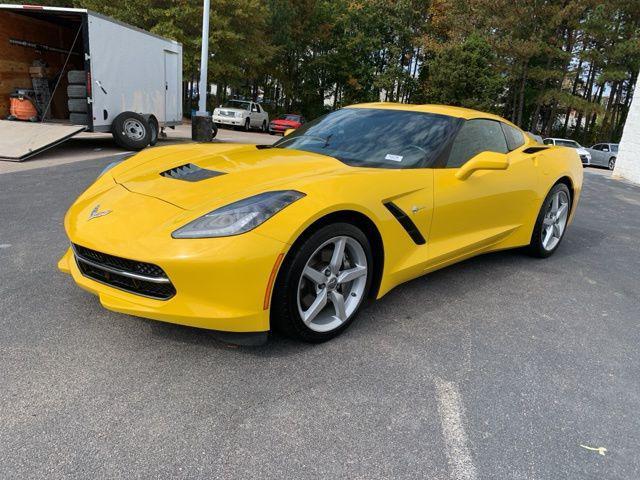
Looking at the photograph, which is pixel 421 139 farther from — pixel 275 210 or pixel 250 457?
pixel 250 457

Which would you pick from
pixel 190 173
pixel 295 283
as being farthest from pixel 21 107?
pixel 295 283

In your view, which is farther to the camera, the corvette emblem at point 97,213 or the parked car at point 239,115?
the parked car at point 239,115

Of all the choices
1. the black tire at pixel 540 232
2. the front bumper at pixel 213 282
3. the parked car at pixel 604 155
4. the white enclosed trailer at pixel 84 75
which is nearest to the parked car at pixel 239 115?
the white enclosed trailer at pixel 84 75

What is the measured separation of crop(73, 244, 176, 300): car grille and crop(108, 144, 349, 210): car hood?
0.40 metres

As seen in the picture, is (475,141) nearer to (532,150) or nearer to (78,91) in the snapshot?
(532,150)

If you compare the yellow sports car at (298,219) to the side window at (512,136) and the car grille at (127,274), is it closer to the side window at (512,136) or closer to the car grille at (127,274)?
the car grille at (127,274)

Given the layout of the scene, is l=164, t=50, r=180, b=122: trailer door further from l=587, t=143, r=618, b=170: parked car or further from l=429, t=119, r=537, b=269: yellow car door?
l=587, t=143, r=618, b=170: parked car

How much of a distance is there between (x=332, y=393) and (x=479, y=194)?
1938 millimetres

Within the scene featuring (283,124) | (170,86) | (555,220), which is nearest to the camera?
(555,220)

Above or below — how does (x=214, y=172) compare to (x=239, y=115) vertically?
above

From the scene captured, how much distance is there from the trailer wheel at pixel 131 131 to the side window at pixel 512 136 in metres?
8.57

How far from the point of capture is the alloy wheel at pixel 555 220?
15.0 ft

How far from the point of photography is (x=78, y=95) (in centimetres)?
991

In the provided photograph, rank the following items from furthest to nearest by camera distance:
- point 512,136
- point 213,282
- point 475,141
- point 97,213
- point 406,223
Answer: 1. point 512,136
2. point 475,141
3. point 406,223
4. point 97,213
5. point 213,282
